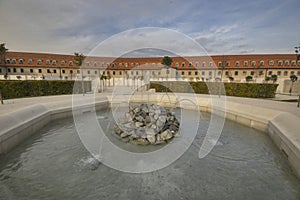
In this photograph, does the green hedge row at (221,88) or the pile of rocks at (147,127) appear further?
the green hedge row at (221,88)

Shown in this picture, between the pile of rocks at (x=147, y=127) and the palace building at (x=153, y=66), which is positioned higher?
the palace building at (x=153, y=66)

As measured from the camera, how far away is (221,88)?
17.3m

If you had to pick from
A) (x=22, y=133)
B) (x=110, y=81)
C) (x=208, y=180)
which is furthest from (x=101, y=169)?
(x=110, y=81)

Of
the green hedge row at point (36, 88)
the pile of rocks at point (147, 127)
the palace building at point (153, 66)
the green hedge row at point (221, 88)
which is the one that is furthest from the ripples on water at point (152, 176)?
the palace building at point (153, 66)

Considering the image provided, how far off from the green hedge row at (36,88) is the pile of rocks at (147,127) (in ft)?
38.3

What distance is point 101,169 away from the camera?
16.2 feet

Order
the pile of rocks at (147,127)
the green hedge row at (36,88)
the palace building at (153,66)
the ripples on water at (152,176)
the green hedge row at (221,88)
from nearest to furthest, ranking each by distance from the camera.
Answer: the ripples on water at (152,176) → the pile of rocks at (147,127) → the green hedge row at (36,88) → the green hedge row at (221,88) → the palace building at (153,66)

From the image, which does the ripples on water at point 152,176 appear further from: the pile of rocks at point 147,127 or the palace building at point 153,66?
the palace building at point 153,66

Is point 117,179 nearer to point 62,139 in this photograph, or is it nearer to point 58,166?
point 58,166

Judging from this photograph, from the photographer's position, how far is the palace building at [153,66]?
35.2 metres

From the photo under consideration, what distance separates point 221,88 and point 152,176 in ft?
50.7

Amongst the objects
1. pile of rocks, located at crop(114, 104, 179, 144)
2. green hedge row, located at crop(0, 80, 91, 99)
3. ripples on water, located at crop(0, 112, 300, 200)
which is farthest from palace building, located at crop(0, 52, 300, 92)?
ripples on water, located at crop(0, 112, 300, 200)

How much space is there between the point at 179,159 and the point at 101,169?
2.73m

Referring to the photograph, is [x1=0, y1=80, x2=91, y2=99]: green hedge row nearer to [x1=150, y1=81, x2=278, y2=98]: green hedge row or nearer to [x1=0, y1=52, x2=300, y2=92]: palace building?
[x1=150, y1=81, x2=278, y2=98]: green hedge row
